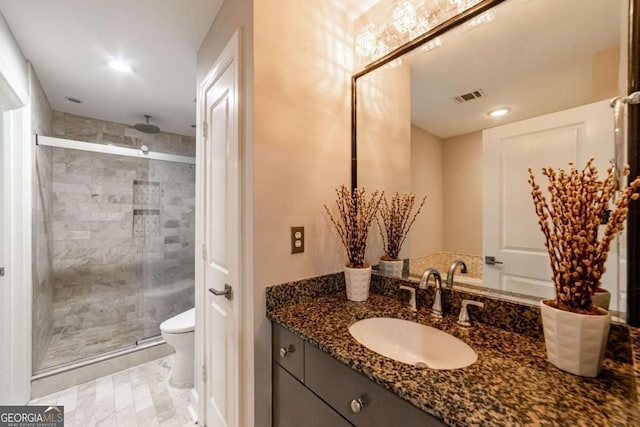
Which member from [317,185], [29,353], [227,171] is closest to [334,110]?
[317,185]

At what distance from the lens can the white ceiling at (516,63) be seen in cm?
82

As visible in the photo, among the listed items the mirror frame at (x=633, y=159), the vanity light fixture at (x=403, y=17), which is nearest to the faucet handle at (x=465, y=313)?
the mirror frame at (x=633, y=159)

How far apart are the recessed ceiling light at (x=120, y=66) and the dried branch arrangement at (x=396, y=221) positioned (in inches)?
84.7

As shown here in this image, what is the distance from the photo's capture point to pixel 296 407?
0.96 m

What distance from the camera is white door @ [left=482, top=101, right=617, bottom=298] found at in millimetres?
800

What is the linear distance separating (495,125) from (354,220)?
71 cm

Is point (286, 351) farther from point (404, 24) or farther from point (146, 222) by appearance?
point (146, 222)

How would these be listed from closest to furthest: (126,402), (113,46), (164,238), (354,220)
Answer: (354,220), (113,46), (126,402), (164,238)

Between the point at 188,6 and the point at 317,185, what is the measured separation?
1213 millimetres

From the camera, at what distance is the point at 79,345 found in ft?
8.25

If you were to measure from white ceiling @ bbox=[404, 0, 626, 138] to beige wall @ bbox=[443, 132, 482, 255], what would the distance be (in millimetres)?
63

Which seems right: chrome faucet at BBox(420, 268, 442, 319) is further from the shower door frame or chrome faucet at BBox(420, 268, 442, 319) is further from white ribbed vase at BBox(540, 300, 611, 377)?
the shower door frame

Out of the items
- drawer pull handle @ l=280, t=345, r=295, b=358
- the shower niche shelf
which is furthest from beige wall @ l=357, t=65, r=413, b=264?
the shower niche shelf

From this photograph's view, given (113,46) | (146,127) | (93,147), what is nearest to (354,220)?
(113,46)
